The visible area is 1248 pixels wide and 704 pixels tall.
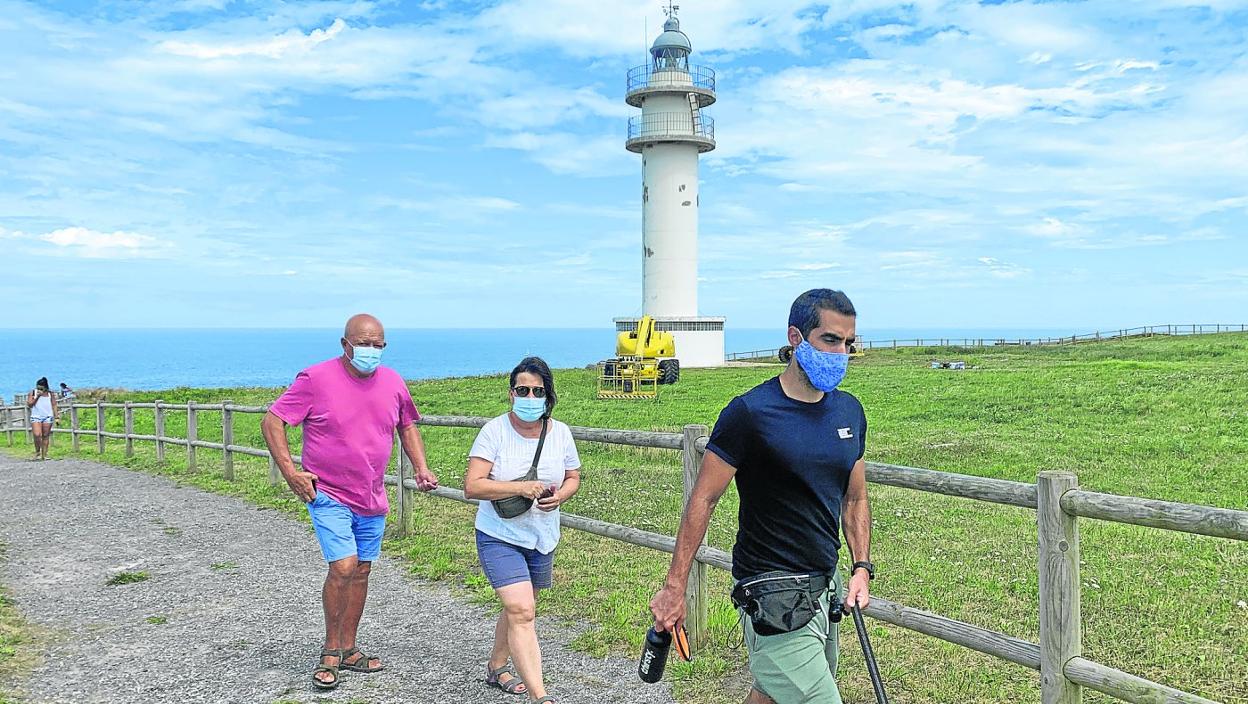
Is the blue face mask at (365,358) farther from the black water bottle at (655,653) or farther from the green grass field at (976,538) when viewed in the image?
the black water bottle at (655,653)

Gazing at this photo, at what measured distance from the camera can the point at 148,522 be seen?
12.0 m

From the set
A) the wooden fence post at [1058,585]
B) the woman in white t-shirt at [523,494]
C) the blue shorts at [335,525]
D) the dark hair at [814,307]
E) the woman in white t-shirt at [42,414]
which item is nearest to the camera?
the dark hair at [814,307]

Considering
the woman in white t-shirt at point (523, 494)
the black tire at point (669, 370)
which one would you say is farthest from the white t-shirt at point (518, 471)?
the black tire at point (669, 370)

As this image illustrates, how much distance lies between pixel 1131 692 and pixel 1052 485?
34.5 inches

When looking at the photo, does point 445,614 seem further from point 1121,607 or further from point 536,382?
point 1121,607

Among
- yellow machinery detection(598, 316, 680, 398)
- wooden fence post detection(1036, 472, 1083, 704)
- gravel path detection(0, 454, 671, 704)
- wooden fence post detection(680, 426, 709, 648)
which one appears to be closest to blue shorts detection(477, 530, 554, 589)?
gravel path detection(0, 454, 671, 704)

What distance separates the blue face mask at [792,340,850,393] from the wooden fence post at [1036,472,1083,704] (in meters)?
1.24

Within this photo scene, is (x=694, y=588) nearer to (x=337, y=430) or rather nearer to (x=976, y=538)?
(x=337, y=430)

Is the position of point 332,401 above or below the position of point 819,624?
above

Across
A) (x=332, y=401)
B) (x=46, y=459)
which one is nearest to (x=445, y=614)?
(x=332, y=401)

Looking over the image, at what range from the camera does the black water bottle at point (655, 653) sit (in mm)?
3980

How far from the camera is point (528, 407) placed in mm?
5434

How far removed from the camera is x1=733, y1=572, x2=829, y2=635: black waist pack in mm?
3855

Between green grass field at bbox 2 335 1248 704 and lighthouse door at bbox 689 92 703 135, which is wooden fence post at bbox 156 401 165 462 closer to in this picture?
green grass field at bbox 2 335 1248 704
